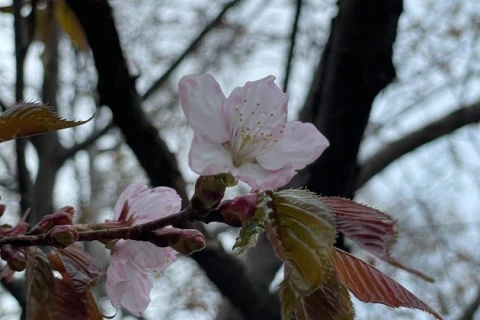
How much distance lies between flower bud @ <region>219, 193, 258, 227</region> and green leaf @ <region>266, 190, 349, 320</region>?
0.09ft

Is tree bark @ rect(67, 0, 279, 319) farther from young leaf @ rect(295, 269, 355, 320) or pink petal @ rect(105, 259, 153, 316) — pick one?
young leaf @ rect(295, 269, 355, 320)

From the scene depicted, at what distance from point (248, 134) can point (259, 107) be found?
1.0 inches

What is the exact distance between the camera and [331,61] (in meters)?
1.15

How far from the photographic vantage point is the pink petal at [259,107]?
474 mm

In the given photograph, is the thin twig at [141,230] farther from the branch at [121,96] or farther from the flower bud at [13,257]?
the branch at [121,96]

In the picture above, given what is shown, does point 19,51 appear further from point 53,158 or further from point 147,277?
point 147,277

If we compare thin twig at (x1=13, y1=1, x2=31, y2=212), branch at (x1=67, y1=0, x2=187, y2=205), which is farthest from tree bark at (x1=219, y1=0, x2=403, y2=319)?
thin twig at (x1=13, y1=1, x2=31, y2=212)

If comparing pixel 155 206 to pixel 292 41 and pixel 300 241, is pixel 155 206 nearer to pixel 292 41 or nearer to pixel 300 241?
pixel 300 241

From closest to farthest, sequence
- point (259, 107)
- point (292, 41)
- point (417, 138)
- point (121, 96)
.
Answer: point (259, 107) < point (121, 96) < point (292, 41) < point (417, 138)

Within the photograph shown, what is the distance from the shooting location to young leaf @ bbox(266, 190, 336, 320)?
1.16 feet

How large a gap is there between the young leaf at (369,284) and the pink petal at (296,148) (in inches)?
3.5

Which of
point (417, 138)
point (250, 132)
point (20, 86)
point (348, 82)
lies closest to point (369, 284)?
point (250, 132)

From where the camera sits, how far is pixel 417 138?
5.01ft

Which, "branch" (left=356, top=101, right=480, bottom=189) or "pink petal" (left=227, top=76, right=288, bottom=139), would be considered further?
"branch" (left=356, top=101, right=480, bottom=189)
